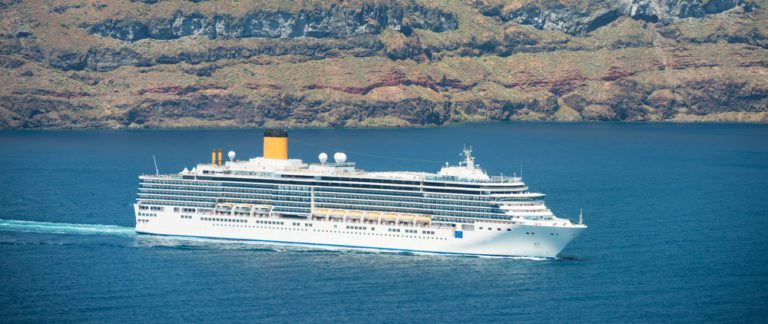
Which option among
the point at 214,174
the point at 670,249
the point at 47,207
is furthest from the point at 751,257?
the point at 47,207

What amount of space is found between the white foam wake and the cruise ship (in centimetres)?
308

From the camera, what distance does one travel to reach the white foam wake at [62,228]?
102 meters

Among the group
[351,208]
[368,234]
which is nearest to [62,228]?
[351,208]

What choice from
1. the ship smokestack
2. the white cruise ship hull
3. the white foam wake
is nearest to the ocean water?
the white foam wake

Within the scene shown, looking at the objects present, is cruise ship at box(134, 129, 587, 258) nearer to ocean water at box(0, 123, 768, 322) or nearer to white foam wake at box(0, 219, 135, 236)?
ocean water at box(0, 123, 768, 322)

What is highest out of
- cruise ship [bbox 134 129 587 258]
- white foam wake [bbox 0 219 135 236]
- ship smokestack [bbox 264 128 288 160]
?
ship smokestack [bbox 264 128 288 160]

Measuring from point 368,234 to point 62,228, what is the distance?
73.7 feet

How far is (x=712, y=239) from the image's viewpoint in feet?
330

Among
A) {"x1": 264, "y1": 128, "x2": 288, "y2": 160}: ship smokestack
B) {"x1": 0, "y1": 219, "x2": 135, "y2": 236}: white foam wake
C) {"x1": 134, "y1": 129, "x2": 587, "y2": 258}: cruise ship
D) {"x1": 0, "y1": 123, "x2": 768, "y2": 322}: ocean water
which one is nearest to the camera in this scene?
{"x1": 0, "y1": 123, "x2": 768, "y2": 322}: ocean water

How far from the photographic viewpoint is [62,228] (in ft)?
337

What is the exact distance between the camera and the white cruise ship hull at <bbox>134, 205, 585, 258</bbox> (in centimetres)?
9112

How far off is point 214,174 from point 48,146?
296 ft

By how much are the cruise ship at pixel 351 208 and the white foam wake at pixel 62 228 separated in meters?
3.08

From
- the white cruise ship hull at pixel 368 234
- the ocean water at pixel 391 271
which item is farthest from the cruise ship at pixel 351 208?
the ocean water at pixel 391 271
